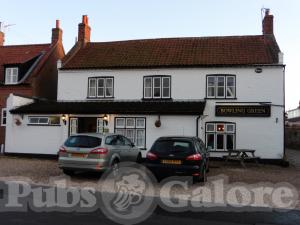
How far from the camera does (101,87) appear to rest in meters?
23.6

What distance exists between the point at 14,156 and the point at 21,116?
8.25 feet

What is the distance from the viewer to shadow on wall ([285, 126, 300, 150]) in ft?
125

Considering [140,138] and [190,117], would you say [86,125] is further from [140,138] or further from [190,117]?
[190,117]

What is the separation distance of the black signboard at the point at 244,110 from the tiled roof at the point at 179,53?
261 centimetres

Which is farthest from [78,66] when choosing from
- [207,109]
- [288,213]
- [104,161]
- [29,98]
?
[288,213]

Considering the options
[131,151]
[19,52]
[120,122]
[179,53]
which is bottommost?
[131,151]

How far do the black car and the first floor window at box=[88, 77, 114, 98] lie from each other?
455 inches

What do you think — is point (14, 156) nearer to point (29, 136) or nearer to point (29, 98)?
point (29, 136)

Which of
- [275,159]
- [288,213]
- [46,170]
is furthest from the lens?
[275,159]

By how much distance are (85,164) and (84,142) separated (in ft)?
2.80

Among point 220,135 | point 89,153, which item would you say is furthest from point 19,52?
point 89,153

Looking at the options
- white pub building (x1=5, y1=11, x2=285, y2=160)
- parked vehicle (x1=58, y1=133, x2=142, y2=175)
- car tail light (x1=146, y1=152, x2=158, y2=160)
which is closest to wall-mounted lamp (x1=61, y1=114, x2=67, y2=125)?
white pub building (x1=5, y1=11, x2=285, y2=160)

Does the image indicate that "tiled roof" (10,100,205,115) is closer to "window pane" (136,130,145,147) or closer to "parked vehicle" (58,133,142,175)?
"window pane" (136,130,145,147)

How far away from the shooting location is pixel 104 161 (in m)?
12.9
